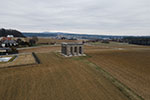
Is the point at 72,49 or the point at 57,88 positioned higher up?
the point at 72,49

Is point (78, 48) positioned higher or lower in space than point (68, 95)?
higher

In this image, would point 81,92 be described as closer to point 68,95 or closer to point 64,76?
point 68,95

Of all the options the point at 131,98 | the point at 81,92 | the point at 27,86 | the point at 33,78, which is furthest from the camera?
the point at 33,78

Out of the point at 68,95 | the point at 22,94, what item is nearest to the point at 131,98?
the point at 68,95

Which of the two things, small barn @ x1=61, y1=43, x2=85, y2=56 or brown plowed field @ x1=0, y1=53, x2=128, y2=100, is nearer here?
brown plowed field @ x1=0, y1=53, x2=128, y2=100

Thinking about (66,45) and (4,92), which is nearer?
(4,92)

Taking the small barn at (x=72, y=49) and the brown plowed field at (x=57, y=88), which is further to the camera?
the small barn at (x=72, y=49)

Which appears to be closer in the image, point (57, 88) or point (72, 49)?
point (57, 88)

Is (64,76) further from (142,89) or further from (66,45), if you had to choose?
(66,45)

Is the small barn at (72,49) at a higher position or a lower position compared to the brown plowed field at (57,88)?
higher

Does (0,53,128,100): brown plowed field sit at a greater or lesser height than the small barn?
lesser

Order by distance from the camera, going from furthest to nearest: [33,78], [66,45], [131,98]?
[66,45], [33,78], [131,98]
